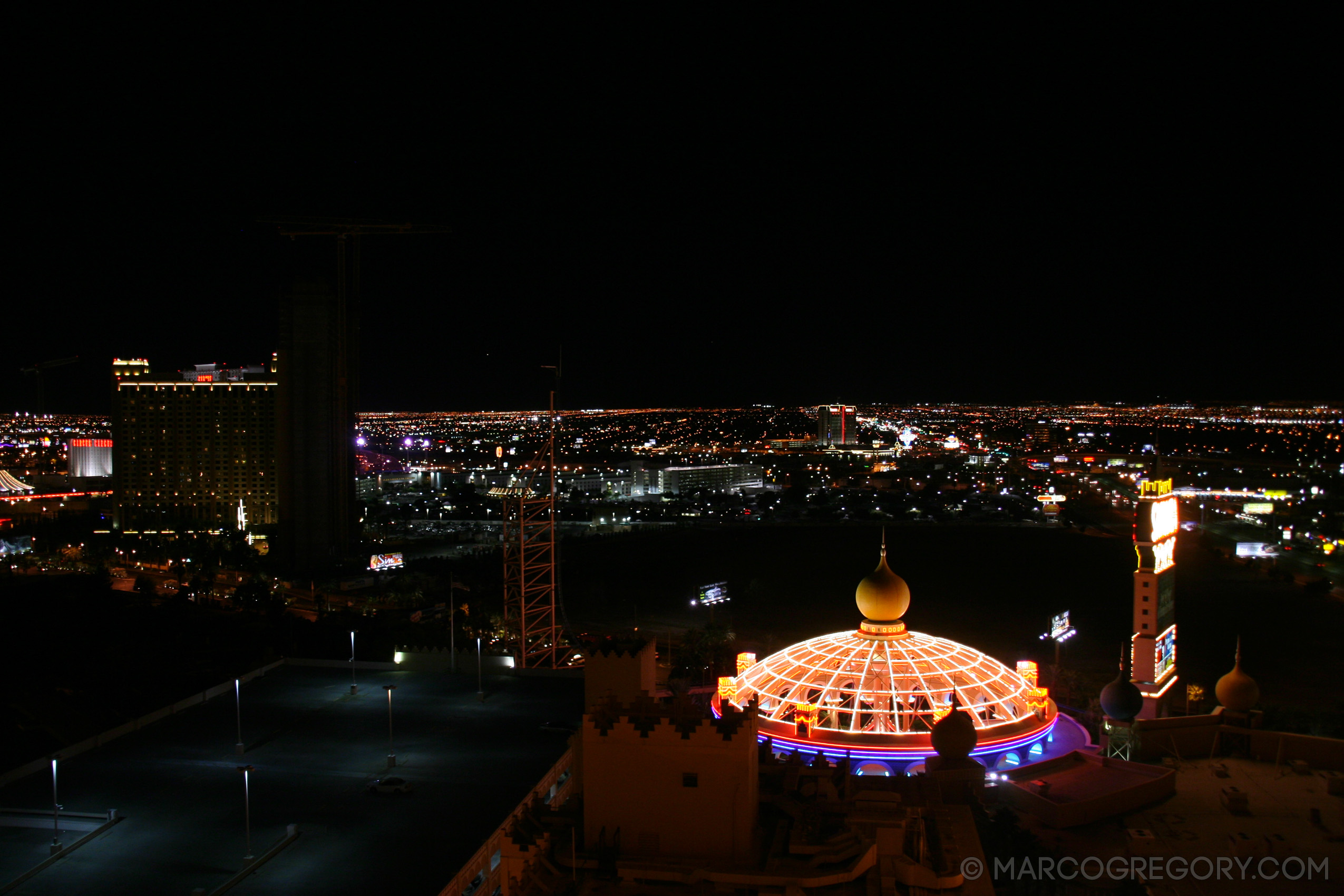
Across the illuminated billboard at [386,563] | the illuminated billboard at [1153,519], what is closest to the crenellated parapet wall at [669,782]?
the illuminated billboard at [1153,519]

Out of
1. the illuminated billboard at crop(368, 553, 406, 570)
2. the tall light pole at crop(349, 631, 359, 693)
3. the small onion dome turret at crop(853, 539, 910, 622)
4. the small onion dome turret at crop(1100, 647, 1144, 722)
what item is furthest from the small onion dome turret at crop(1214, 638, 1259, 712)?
the illuminated billboard at crop(368, 553, 406, 570)

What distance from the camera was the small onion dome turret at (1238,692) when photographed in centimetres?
1728

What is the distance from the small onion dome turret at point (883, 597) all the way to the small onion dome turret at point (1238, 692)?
633 cm

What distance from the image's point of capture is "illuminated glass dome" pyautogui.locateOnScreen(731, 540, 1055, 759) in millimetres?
15156

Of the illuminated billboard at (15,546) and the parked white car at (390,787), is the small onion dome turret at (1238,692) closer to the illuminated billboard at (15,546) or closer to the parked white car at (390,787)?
the parked white car at (390,787)

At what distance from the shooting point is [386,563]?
55.7m

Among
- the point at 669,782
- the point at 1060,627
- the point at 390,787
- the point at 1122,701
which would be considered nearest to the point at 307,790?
the point at 390,787

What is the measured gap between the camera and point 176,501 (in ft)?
254

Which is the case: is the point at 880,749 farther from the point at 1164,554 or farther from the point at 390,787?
the point at 1164,554

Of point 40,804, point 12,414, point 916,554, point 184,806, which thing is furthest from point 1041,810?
point 12,414

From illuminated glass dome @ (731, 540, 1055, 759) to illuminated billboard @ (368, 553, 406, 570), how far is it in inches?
1664

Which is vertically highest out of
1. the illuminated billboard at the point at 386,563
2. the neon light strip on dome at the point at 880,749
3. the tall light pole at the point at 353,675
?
the tall light pole at the point at 353,675

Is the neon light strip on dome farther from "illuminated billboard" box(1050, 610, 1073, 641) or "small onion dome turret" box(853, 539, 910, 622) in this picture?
"illuminated billboard" box(1050, 610, 1073, 641)

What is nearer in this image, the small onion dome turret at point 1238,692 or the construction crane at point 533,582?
the small onion dome turret at point 1238,692
